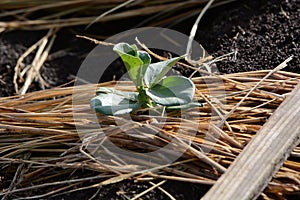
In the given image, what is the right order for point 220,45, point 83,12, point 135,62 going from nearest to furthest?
point 135,62 → point 220,45 → point 83,12

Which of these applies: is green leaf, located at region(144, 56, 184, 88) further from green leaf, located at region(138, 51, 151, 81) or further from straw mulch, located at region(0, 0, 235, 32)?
straw mulch, located at region(0, 0, 235, 32)

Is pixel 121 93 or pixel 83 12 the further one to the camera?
pixel 83 12

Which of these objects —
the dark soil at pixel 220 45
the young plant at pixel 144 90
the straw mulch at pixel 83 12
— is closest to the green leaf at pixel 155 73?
the young plant at pixel 144 90

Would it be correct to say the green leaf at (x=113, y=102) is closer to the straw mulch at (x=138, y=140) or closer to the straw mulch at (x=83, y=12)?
the straw mulch at (x=138, y=140)

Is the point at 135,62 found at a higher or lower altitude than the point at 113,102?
higher

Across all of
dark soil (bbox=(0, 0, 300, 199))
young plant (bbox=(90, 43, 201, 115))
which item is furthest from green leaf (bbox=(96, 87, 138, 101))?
dark soil (bbox=(0, 0, 300, 199))

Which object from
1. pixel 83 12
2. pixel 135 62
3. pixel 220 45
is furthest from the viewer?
pixel 83 12

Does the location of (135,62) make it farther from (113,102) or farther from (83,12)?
(83,12)

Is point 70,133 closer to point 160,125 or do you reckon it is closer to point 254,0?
point 160,125

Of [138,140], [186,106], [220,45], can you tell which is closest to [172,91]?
[186,106]
